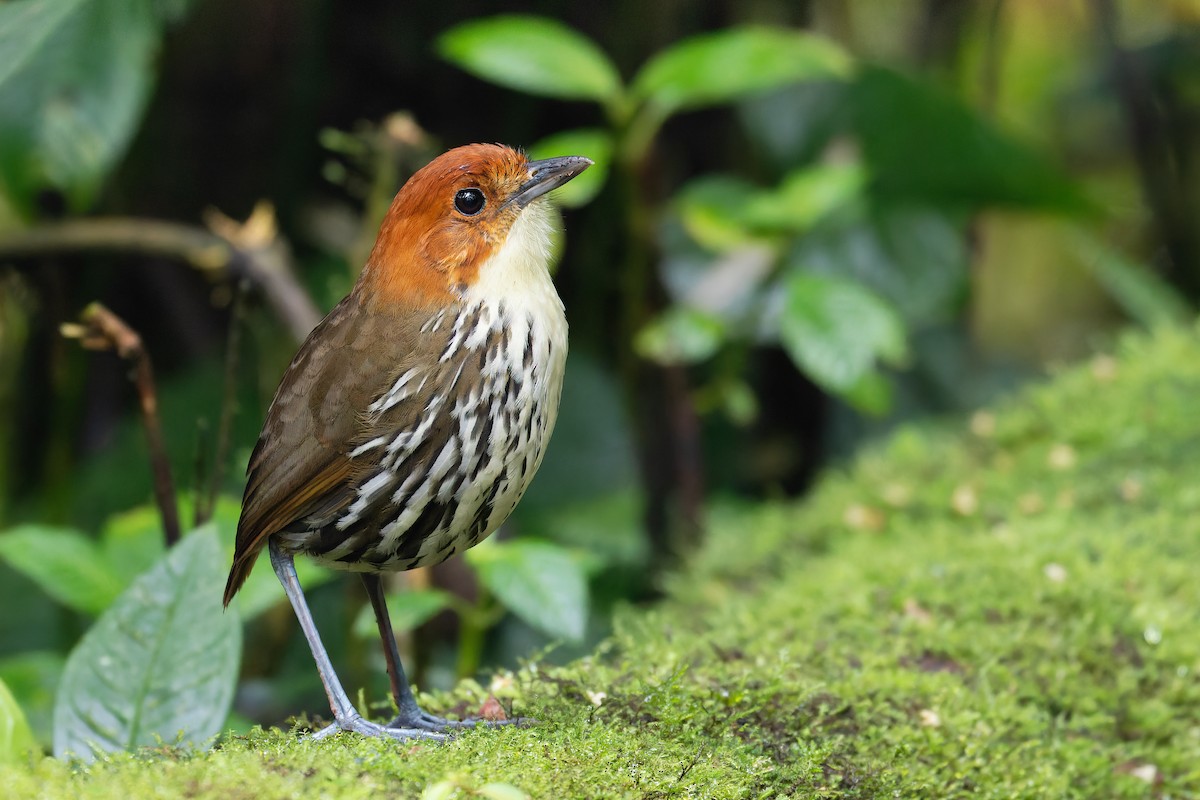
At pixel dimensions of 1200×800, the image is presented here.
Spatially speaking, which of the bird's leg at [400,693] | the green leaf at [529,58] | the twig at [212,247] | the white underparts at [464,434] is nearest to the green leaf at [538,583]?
the bird's leg at [400,693]

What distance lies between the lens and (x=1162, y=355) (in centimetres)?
427

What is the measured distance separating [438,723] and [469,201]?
0.93 m

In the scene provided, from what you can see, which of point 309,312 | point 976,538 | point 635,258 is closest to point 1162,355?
point 976,538

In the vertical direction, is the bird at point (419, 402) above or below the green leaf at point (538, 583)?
above

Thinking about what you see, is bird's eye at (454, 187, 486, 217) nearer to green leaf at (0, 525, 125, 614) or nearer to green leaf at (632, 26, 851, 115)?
green leaf at (0, 525, 125, 614)

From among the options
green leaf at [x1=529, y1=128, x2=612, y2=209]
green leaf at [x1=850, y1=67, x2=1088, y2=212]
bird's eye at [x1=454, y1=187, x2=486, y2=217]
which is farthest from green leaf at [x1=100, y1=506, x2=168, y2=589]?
green leaf at [x1=850, y1=67, x2=1088, y2=212]

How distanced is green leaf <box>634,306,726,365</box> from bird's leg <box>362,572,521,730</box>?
164cm

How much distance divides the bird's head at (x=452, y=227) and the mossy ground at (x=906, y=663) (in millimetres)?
738

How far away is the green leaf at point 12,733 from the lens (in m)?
1.96

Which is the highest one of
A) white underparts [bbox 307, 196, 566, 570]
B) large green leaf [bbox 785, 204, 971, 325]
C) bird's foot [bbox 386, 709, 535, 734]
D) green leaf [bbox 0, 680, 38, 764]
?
white underparts [bbox 307, 196, 566, 570]

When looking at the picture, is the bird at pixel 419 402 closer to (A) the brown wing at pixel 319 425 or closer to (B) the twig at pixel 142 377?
(A) the brown wing at pixel 319 425

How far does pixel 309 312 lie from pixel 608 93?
107 cm

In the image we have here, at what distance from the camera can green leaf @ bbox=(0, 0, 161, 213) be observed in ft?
10.0

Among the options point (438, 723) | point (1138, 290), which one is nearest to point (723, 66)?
point (438, 723)
